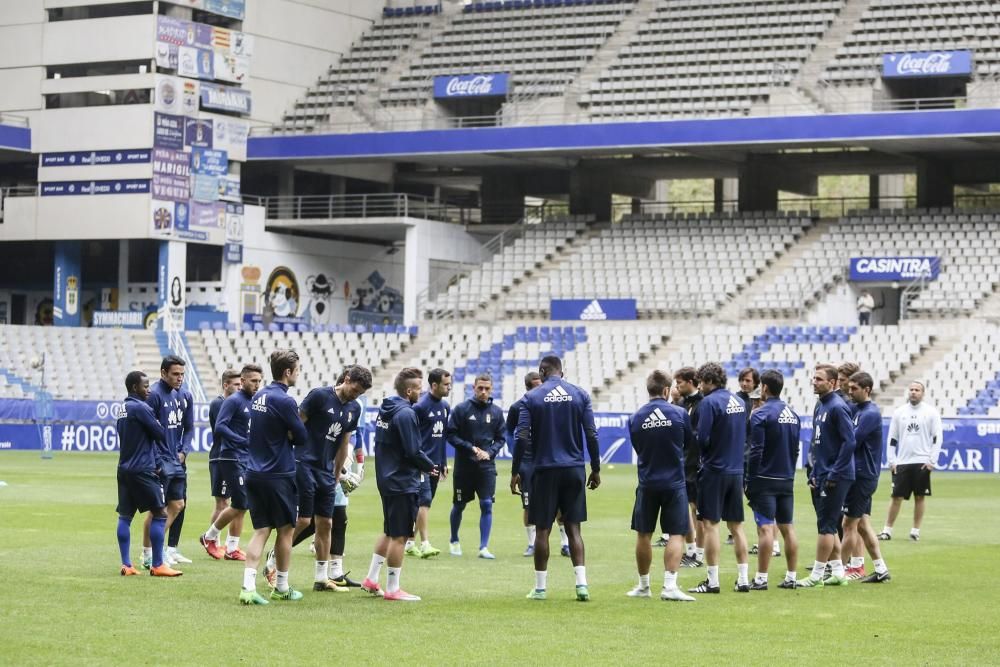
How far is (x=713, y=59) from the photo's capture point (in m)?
55.5

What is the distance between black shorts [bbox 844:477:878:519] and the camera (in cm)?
1670

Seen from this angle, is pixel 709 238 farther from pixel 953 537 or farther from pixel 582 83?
pixel 953 537

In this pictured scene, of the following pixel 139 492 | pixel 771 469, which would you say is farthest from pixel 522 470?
pixel 139 492

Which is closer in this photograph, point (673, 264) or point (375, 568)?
point (375, 568)

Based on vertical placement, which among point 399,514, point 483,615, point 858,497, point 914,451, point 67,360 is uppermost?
point 67,360

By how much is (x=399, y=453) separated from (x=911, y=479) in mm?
8999

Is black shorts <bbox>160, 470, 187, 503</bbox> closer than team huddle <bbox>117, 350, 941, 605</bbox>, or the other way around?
team huddle <bbox>117, 350, 941, 605</bbox>

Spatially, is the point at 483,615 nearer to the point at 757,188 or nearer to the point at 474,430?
the point at 474,430

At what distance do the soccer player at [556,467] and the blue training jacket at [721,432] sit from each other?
114 centimetres

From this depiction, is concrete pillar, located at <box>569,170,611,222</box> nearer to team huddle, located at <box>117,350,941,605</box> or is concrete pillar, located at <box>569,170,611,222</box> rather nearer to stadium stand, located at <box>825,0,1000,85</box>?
stadium stand, located at <box>825,0,1000,85</box>

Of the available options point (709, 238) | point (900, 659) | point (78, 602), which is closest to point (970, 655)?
point (900, 659)

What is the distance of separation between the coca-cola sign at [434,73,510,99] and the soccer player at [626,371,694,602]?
1688 inches

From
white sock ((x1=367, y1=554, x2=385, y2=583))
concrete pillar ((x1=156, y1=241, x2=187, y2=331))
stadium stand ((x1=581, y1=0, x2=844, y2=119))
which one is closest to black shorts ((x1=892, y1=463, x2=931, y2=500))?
white sock ((x1=367, y1=554, x2=385, y2=583))

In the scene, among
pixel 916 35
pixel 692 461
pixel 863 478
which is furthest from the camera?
pixel 916 35
